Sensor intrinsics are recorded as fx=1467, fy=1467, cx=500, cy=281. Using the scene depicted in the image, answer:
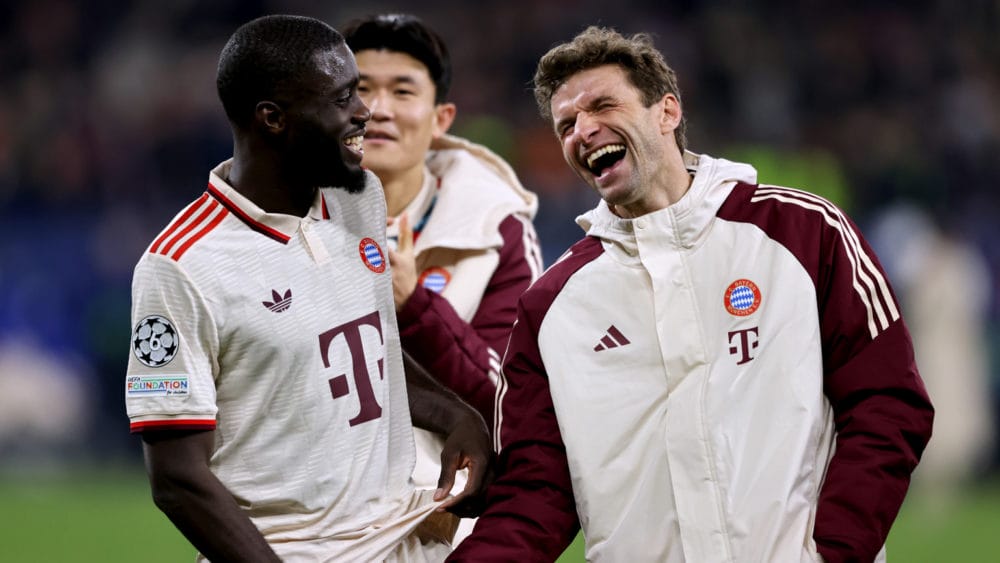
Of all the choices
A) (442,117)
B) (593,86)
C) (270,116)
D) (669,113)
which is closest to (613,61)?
(593,86)

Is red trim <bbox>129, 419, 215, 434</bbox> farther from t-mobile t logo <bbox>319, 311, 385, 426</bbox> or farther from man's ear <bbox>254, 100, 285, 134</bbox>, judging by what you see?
man's ear <bbox>254, 100, 285, 134</bbox>

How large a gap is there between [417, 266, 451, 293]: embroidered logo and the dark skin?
75 cm

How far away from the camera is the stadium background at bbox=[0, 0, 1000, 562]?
11109 mm

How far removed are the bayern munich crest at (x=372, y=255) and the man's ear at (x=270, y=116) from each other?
0.36m

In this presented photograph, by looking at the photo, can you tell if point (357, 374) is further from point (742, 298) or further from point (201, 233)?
point (742, 298)

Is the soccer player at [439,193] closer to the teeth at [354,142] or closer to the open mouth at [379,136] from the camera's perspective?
the open mouth at [379,136]

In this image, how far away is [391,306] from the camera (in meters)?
3.35

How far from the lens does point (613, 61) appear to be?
11.5ft

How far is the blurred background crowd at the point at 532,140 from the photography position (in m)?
11.6

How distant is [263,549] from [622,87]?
4.55 feet

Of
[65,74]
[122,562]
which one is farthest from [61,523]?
[65,74]

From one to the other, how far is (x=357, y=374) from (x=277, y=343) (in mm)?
226

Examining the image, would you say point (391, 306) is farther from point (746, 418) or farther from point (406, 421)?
point (746, 418)

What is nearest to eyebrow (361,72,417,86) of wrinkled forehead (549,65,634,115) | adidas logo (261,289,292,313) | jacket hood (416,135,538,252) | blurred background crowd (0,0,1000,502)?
jacket hood (416,135,538,252)
